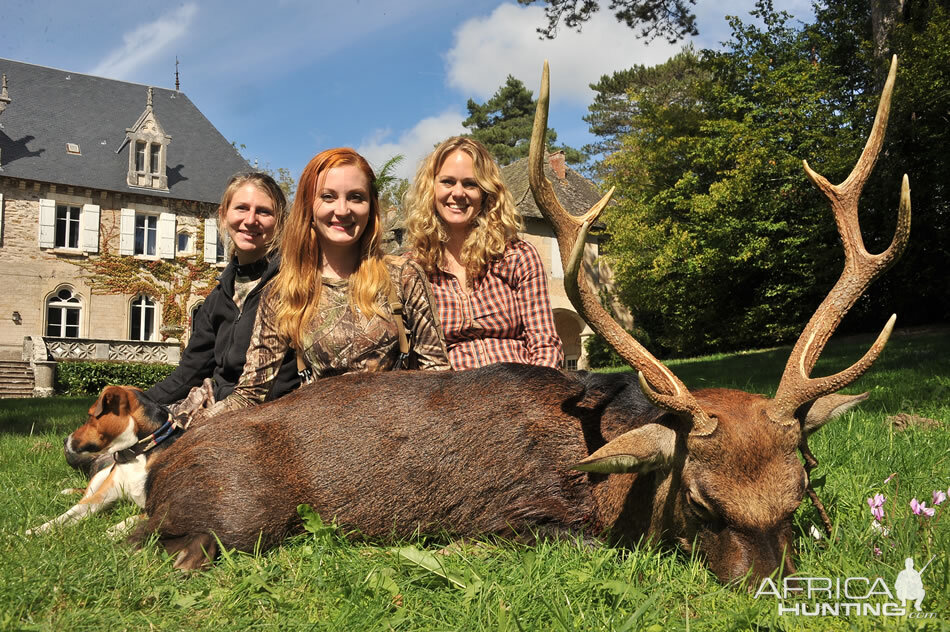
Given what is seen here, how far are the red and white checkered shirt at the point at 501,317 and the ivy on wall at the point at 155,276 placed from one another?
26288 millimetres

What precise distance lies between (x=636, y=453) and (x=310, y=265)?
250cm

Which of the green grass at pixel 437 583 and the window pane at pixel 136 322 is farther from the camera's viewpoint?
the window pane at pixel 136 322

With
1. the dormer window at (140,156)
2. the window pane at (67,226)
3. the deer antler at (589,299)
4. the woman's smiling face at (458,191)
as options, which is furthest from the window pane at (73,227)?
the deer antler at (589,299)

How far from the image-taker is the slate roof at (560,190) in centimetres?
2862

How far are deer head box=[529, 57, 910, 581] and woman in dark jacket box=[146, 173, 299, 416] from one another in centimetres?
284

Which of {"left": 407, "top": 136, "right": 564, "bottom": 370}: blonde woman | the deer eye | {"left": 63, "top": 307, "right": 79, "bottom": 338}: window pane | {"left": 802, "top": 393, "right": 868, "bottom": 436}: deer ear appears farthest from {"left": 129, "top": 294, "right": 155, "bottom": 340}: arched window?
{"left": 802, "top": 393, "right": 868, "bottom": 436}: deer ear

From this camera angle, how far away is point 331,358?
165 inches

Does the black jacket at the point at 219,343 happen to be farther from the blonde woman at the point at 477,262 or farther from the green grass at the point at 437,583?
the green grass at the point at 437,583

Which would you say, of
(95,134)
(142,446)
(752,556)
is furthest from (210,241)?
(752,556)

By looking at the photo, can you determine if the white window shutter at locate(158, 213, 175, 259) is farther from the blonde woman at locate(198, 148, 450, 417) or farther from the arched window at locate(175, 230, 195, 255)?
the blonde woman at locate(198, 148, 450, 417)

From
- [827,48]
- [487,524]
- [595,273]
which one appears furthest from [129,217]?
[487,524]

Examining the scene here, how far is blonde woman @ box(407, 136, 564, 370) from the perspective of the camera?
462 cm

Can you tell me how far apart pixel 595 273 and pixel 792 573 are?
105ft

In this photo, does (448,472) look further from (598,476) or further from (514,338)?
(514,338)
